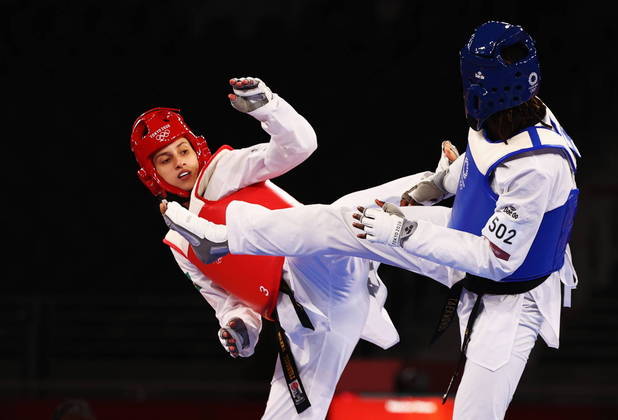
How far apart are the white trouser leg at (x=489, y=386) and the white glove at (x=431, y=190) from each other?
2.61 ft

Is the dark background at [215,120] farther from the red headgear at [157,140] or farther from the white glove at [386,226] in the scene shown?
the white glove at [386,226]

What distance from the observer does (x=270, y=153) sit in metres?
3.94

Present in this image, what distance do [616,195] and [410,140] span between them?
2.40 metres

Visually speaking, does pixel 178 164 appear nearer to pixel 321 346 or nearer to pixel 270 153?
pixel 270 153

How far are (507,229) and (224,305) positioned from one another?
1.63 m

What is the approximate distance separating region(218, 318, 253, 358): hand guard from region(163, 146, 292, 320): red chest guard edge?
0.14m

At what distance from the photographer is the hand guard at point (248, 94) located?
12.3 feet

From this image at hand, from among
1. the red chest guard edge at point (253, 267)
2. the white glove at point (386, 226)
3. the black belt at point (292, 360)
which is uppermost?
the white glove at point (386, 226)

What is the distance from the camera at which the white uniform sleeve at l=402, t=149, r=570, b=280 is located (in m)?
3.08

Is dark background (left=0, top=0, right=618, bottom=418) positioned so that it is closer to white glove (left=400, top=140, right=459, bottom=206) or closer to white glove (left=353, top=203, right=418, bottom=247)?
white glove (left=400, top=140, right=459, bottom=206)

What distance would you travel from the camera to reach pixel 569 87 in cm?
946

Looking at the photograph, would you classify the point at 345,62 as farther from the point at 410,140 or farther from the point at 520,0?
the point at 520,0

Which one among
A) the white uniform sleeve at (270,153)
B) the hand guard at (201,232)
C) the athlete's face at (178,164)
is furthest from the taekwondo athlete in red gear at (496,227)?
the athlete's face at (178,164)

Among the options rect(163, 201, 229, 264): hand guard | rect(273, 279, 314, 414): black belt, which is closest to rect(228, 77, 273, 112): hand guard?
rect(163, 201, 229, 264): hand guard
